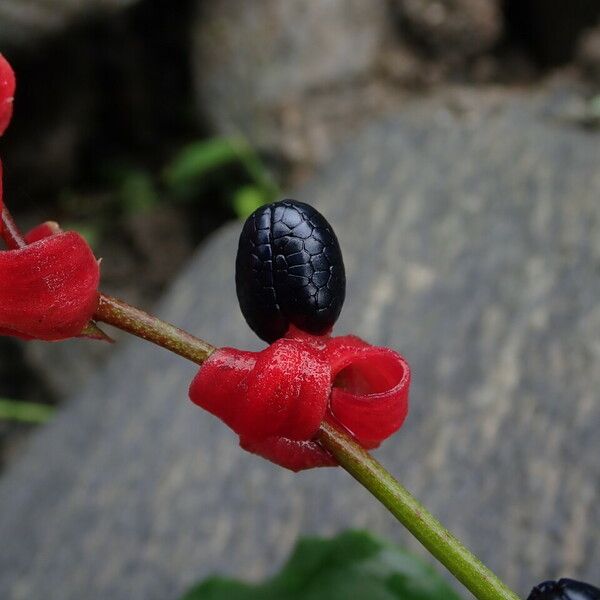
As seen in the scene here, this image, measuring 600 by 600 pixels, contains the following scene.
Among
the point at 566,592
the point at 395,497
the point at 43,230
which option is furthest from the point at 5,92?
the point at 566,592

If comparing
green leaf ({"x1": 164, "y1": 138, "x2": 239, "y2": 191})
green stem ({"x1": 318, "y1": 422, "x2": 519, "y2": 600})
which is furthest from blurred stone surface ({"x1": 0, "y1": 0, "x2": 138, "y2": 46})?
green stem ({"x1": 318, "y1": 422, "x2": 519, "y2": 600})

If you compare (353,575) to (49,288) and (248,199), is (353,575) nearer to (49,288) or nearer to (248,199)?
(49,288)

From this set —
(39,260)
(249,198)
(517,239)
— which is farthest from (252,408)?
(249,198)

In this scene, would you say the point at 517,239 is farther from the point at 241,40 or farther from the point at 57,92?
the point at 57,92

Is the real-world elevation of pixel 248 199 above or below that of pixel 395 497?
below

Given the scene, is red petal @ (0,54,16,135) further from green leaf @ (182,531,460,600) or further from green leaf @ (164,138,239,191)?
green leaf @ (164,138,239,191)

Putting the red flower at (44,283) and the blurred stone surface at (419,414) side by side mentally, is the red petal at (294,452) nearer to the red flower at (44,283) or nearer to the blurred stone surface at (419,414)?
the red flower at (44,283)

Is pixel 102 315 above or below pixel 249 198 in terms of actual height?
above
